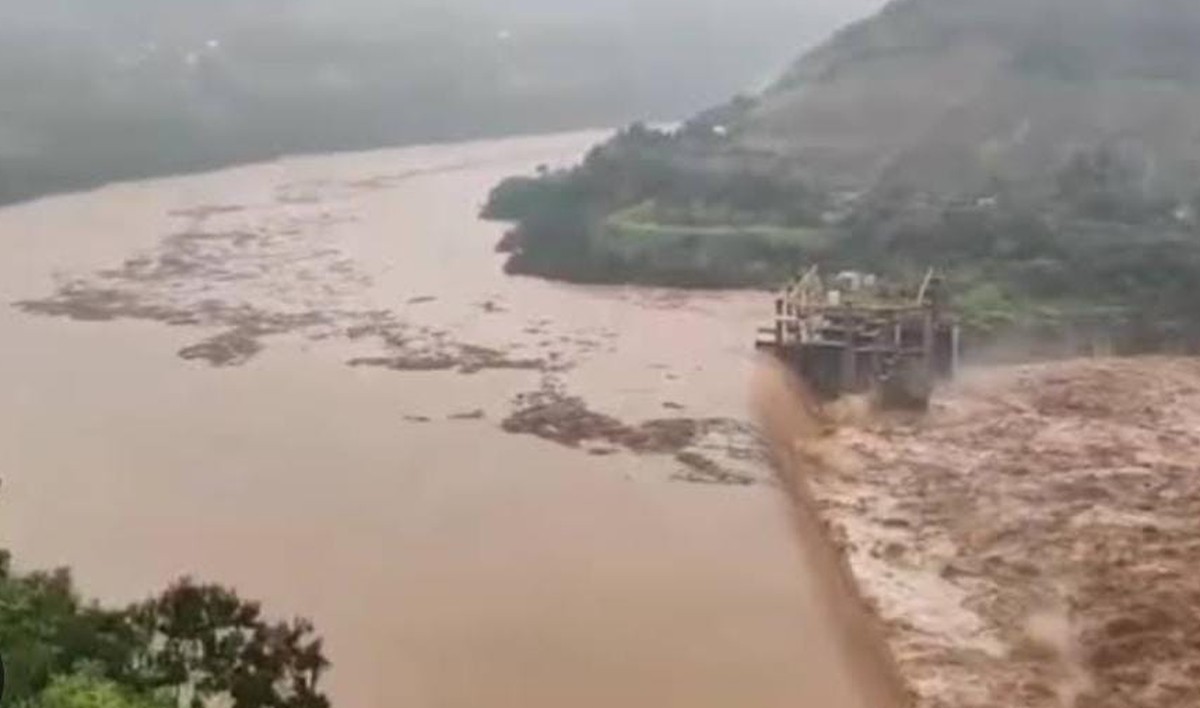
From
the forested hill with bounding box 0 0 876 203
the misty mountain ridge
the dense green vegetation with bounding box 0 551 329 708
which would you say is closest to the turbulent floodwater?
the dense green vegetation with bounding box 0 551 329 708

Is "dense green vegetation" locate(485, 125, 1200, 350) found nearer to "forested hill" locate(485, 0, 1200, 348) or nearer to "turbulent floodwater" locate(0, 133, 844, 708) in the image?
"forested hill" locate(485, 0, 1200, 348)

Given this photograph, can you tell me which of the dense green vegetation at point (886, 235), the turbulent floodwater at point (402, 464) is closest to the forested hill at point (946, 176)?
the dense green vegetation at point (886, 235)

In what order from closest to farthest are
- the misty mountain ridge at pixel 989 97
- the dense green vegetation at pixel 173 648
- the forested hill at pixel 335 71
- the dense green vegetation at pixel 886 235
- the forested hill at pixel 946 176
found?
the dense green vegetation at pixel 173 648 < the dense green vegetation at pixel 886 235 < the forested hill at pixel 946 176 < the misty mountain ridge at pixel 989 97 < the forested hill at pixel 335 71

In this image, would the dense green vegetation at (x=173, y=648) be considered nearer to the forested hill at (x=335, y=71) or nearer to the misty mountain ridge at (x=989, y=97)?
the misty mountain ridge at (x=989, y=97)

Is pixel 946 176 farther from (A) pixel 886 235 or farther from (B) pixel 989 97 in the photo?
(A) pixel 886 235

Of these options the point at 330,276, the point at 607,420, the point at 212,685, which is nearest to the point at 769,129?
the point at 330,276

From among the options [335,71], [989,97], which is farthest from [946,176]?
[335,71]
